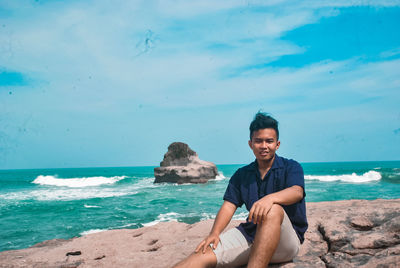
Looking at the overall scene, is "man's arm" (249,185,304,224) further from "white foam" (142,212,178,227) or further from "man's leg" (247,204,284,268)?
"white foam" (142,212,178,227)

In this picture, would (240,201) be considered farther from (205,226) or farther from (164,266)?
(205,226)

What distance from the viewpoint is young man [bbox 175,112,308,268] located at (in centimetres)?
246

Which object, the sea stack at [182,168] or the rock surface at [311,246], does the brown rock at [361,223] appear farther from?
the sea stack at [182,168]

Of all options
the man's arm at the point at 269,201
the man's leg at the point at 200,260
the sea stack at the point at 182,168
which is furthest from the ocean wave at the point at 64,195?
the man's arm at the point at 269,201

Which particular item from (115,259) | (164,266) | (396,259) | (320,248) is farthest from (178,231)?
(396,259)

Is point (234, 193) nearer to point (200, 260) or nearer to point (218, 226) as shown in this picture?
point (218, 226)

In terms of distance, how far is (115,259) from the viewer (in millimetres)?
4367

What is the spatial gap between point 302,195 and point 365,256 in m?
0.90

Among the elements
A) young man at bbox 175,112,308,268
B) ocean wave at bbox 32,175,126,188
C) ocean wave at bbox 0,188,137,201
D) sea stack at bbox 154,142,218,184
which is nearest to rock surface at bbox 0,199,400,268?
young man at bbox 175,112,308,268

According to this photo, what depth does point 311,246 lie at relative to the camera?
141 inches

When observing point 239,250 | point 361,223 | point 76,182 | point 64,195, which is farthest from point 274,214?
point 76,182

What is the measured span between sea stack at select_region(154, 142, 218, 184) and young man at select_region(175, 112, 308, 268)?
101 ft

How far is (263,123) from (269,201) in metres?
0.78

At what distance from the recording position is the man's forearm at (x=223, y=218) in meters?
2.86
